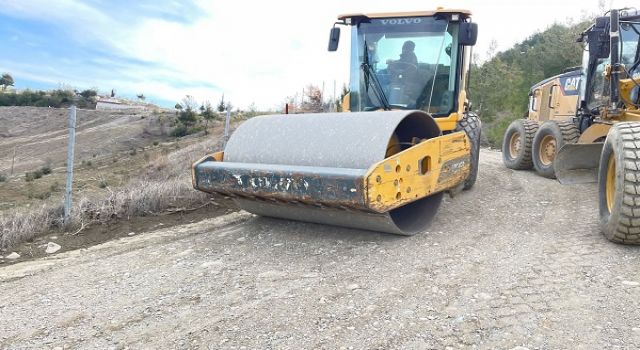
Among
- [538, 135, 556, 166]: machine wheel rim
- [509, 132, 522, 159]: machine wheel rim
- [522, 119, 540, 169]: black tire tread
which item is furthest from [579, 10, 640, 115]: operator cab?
[509, 132, 522, 159]: machine wheel rim

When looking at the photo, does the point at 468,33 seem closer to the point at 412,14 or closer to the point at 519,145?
the point at 412,14

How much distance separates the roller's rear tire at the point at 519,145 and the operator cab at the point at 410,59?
3.87m

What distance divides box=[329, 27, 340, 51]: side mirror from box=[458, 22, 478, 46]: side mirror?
161 cm

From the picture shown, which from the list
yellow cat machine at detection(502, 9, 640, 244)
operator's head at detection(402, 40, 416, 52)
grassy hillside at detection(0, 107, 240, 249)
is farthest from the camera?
operator's head at detection(402, 40, 416, 52)

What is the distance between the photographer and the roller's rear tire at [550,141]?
27.3 ft

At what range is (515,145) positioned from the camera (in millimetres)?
10539

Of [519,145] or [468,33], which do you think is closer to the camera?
[468,33]

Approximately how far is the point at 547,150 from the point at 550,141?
0.17 meters

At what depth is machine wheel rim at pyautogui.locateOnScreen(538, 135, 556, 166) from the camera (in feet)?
29.0

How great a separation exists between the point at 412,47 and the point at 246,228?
307 centimetres

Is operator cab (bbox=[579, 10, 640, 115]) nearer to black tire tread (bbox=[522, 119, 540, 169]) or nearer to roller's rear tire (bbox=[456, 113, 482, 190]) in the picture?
black tire tread (bbox=[522, 119, 540, 169])

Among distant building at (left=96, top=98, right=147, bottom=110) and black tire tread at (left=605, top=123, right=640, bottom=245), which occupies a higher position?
distant building at (left=96, top=98, right=147, bottom=110)

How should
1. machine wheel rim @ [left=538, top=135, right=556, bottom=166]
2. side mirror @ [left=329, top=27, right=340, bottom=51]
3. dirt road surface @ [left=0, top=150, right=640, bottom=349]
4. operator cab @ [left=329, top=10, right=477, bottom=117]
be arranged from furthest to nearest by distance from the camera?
machine wheel rim @ [left=538, top=135, right=556, bottom=166] → side mirror @ [left=329, top=27, right=340, bottom=51] → operator cab @ [left=329, top=10, right=477, bottom=117] → dirt road surface @ [left=0, top=150, right=640, bottom=349]

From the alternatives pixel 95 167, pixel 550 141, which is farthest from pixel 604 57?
pixel 95 167
